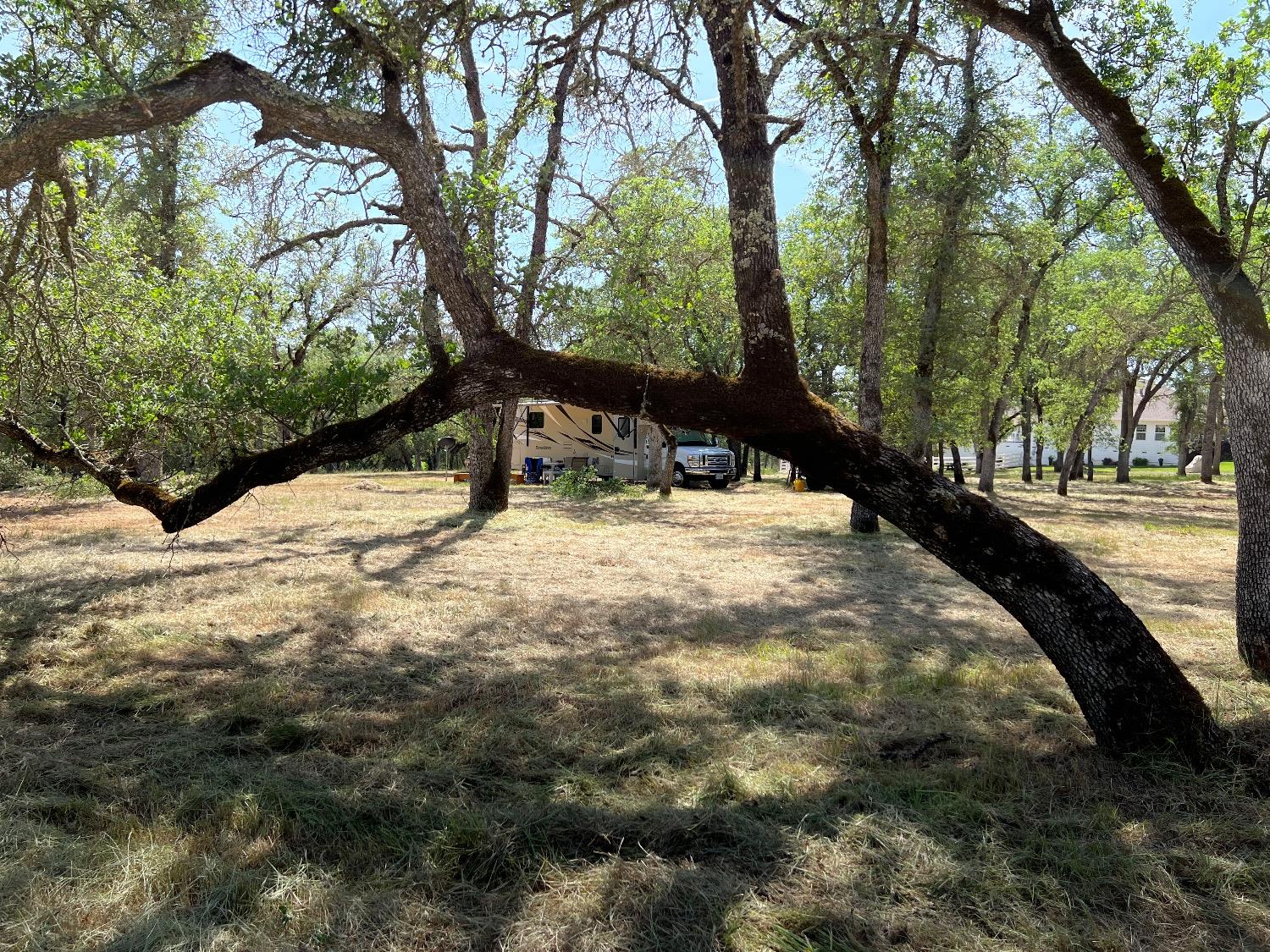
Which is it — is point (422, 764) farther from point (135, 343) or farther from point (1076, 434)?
point (1076, 434)

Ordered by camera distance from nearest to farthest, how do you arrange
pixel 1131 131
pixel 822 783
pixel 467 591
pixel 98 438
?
pixel 822 783 → pixel 1131 131 → pixel 98 438 → pixel 467 591

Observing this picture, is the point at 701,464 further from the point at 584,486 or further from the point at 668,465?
the point at 584,486

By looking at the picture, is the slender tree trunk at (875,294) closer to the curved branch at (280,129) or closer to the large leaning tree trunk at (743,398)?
the large leaning tree trunk at (743,398)

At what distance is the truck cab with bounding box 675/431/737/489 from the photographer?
27.9 metres

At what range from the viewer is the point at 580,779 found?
3686mm

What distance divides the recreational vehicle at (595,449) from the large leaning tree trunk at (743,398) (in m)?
22.3

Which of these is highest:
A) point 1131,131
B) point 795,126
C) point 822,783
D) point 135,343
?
point 795,126

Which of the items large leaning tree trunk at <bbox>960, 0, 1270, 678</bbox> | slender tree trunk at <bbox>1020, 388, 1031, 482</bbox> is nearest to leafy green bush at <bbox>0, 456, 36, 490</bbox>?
large leaning tree trunk at <bbox>960, 0, 1270, 678</bbox>

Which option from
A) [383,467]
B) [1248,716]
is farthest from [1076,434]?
[383,467]

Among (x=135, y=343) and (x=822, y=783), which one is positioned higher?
(x=135, y=343)

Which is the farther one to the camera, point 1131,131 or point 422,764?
point 1131,131

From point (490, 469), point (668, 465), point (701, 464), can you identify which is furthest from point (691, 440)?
point (490, 469)

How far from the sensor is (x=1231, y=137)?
5.62 metres

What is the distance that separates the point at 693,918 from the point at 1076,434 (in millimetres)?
27850
